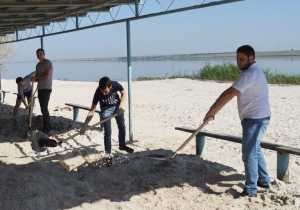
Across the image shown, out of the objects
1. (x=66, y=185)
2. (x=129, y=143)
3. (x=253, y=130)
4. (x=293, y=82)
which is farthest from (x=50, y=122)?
(x=293, y=82)

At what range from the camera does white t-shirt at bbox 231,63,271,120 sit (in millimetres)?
4168

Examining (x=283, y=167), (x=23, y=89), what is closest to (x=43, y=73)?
(x=23, y=89)

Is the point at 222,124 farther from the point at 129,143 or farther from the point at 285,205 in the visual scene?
the point at 285,205

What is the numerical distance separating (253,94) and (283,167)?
4.54 feet

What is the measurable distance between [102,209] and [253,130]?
1772mm

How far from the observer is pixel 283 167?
203 inches

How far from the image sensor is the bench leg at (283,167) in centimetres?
514

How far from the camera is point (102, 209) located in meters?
4.23

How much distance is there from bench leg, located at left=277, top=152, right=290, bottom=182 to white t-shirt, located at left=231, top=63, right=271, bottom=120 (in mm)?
1000

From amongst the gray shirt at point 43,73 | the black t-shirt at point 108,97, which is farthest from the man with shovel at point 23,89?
Result: the black t-shirt at point 108,97

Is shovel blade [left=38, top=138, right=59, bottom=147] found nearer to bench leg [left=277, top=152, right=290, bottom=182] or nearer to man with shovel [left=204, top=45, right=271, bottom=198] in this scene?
man with shovel [left=204, top=45, right=271, bottom=198]

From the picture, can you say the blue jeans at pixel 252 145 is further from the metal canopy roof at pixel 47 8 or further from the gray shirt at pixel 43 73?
the gray shirt at pixel 43 73

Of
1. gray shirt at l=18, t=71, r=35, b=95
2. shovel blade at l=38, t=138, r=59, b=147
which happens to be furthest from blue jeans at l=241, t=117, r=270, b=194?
gray shirt at l=18, t=71, r=35, b=95

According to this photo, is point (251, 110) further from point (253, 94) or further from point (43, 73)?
point (43, 73)
